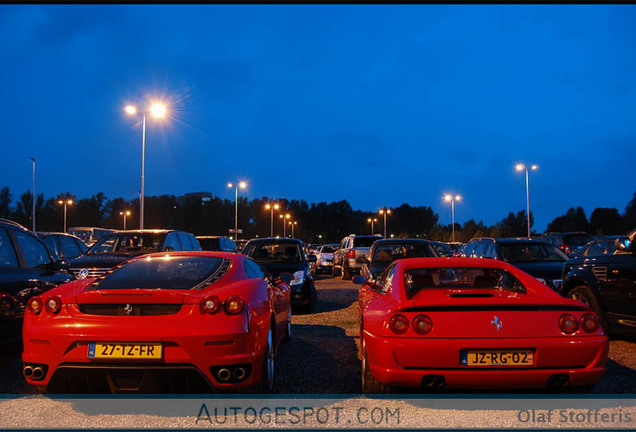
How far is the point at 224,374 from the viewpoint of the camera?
4.25 m

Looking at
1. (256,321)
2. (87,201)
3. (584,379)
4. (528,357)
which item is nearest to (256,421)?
(256,321)

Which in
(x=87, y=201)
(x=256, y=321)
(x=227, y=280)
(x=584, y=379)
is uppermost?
(x=87, y=201)

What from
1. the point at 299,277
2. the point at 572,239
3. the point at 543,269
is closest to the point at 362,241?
the point at 299,277

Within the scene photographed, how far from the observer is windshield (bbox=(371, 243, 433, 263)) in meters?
12.1

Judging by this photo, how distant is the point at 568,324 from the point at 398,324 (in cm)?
137

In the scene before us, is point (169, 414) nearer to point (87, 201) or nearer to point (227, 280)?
point (227, 280)

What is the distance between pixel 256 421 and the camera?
4.23 metres

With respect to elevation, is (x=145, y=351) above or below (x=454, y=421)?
above

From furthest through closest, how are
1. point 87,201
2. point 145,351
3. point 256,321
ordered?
1. point 87,201
2. point 256,321
3. point 145,351

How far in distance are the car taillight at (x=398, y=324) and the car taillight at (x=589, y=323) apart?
1432 mm

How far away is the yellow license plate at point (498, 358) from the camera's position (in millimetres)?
4199

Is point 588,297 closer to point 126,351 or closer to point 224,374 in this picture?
point 224,374

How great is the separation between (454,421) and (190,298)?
7.67ft

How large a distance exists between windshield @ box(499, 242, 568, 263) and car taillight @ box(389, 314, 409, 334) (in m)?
7.25
